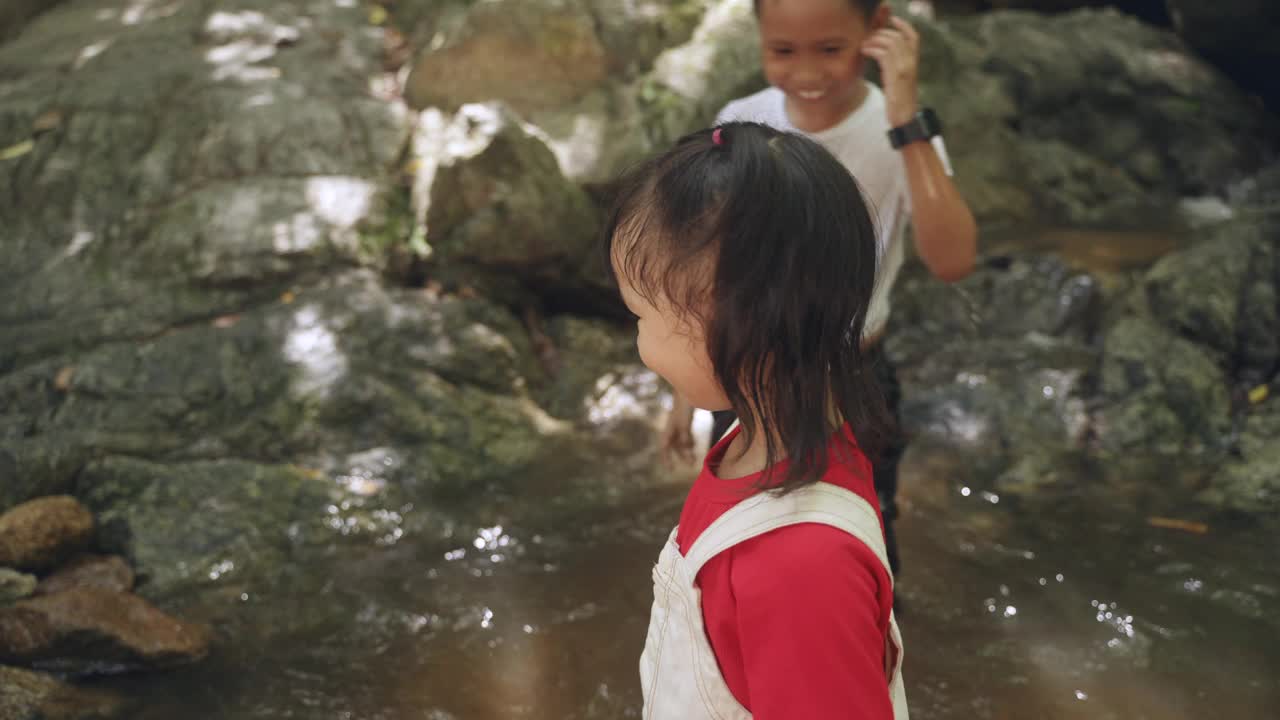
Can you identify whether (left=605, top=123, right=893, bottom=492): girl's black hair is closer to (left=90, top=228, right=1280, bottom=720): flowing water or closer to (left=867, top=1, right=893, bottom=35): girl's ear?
(left=867, top=1, right=893, bottom=35): girl's ear

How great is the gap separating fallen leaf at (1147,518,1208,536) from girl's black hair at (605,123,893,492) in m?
3.28

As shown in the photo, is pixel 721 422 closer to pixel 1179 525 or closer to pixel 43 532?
pixel 1179 525

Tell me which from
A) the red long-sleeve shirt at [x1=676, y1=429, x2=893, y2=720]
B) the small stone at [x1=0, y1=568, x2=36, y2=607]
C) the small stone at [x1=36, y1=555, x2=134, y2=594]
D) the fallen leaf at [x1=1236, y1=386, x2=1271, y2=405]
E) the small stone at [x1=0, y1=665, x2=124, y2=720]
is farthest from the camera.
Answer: the fallen leaf at [x1=1236, y1=386, x2=1271, y2=405]

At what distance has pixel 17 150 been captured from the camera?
569 centimetres

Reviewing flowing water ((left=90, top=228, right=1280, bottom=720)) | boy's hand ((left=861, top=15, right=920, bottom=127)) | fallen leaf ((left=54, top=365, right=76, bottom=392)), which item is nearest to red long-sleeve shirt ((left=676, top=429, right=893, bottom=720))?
boy's hand ((left=861, top=15, right=920, bottom=127))

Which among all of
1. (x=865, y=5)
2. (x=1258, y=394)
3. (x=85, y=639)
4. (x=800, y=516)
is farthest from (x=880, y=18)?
(x=1258, y=394)

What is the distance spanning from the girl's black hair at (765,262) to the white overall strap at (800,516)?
2 centimetres

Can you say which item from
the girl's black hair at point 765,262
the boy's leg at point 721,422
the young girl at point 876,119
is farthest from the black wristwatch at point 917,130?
the girl's black hair at point 765,262

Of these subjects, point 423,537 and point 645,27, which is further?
point 645,27

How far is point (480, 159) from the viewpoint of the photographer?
5.36 meters

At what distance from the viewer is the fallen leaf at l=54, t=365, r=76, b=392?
449 centimetres

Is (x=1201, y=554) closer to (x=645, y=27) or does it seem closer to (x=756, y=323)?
(x=756, y=323)

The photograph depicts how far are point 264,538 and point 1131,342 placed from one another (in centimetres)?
419

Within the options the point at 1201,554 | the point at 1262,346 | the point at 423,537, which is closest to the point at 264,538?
the point at 423,537
